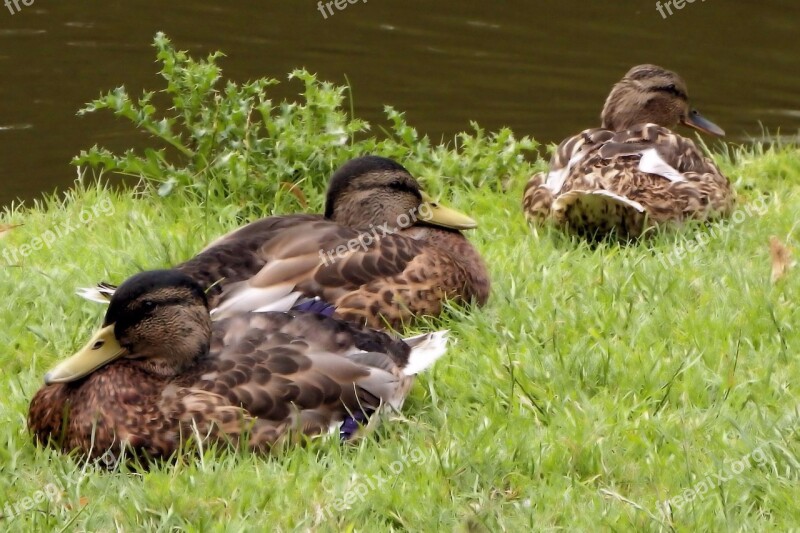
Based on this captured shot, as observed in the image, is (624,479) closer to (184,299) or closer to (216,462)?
(216,462)

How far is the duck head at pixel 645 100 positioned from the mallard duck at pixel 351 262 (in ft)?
7.30

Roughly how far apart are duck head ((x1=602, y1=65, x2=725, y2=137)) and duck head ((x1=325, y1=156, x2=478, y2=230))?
211 centimetres

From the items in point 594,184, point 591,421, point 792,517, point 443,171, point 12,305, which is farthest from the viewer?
point 443,171

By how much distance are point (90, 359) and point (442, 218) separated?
6.99 feet

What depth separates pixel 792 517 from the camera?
373 centimetres

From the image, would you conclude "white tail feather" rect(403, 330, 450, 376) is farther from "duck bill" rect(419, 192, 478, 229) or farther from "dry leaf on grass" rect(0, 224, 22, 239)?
"dry leaf on grass" rect(0, 224, 22, 239)

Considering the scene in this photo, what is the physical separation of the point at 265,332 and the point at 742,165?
4.49 meters

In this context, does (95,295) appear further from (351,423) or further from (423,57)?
(423,57)

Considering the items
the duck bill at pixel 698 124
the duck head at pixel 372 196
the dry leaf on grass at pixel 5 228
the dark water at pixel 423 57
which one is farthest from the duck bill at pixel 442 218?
the dark water at pixel 423 57

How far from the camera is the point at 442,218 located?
5973mm

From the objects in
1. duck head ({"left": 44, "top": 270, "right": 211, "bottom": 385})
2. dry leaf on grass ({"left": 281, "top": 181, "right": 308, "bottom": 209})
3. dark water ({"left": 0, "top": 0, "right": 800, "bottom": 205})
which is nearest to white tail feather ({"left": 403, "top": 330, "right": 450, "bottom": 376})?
duck head ({"left": 44, "top": 270, "right": 211, "bottom": 385})

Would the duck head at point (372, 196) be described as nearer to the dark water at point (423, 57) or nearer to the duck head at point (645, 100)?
the duck head at point (645, 100)

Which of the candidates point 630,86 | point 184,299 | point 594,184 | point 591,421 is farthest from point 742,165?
point 184,299

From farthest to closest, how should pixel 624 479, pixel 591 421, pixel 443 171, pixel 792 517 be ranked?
pixel 443 171 < pixel 591 421 < pixel 624 479 < pixel 792 517
